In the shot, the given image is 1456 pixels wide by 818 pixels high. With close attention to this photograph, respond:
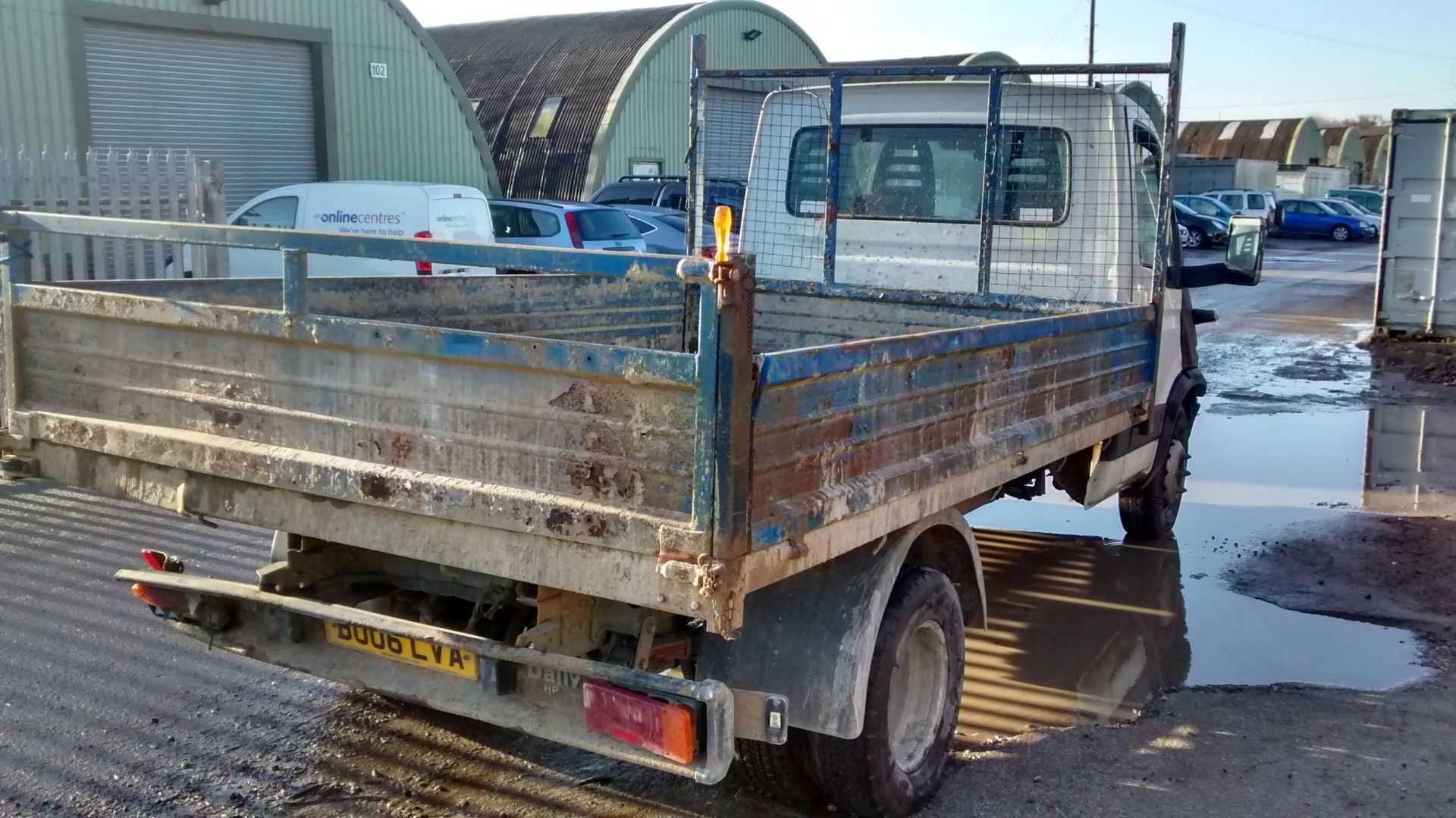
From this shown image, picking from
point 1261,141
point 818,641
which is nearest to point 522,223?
point 818,641

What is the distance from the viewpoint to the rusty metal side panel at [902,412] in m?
3.02

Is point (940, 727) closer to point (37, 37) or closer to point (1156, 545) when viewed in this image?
point (1156, 545)

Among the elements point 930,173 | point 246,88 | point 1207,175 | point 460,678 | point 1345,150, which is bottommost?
point 460,678

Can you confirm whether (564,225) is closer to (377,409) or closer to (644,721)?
(377,409)

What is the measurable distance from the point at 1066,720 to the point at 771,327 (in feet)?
7.81

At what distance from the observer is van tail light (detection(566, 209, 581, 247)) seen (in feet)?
50.3

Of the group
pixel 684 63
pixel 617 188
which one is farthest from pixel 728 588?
pixel 684 63

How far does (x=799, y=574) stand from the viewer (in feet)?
11.5

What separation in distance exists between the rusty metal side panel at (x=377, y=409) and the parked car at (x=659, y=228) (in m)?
12.7

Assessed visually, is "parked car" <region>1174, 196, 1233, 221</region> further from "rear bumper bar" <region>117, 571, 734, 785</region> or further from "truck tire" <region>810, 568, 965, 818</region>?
"rear bumper bar" <region>117, 571, 734, 785</region>

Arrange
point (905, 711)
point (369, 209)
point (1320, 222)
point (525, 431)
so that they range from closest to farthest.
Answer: point (525, 431) < point (905, 711) < point (369, 209) < point (1320, 222)

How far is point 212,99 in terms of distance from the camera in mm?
16375

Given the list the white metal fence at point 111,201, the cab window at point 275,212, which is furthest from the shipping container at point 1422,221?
the white metal fence at point 111,201

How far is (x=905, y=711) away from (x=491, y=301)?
2.50 metres
